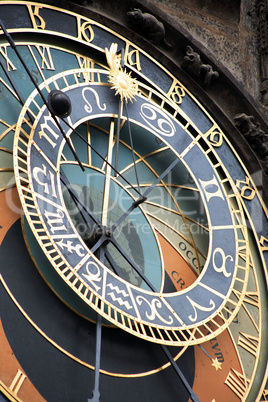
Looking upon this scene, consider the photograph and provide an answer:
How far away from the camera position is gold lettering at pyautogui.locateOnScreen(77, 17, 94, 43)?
181 inches

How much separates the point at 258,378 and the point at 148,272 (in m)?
0.79

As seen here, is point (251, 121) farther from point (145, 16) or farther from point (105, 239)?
point (105, 239)

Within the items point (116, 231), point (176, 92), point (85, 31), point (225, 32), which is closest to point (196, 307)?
point (116, 231)

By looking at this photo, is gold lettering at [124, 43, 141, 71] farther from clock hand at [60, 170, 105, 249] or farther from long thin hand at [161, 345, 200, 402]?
long thin hand at [161, 345, 200, 402]

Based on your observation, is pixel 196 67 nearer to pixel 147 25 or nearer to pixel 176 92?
pixel 176 92

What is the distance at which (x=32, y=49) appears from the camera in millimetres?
4348

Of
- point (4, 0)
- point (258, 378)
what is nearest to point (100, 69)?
point (4, 0)

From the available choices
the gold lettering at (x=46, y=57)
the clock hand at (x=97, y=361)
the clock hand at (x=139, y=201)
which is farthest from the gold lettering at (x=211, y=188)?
the gold lettering at (x=46, y=57)

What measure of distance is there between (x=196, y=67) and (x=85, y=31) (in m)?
0.74

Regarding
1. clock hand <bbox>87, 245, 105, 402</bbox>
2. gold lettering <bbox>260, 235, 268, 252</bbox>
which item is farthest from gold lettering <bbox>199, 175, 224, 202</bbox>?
clock hand <bbox>87, 245, 105, 402</bbox>

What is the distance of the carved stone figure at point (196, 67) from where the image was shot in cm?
495

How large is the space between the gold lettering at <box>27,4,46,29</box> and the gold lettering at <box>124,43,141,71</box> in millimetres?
563

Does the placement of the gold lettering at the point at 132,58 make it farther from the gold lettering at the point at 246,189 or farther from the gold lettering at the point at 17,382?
the gold lettering at the point at 17,382

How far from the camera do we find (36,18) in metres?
4.41
